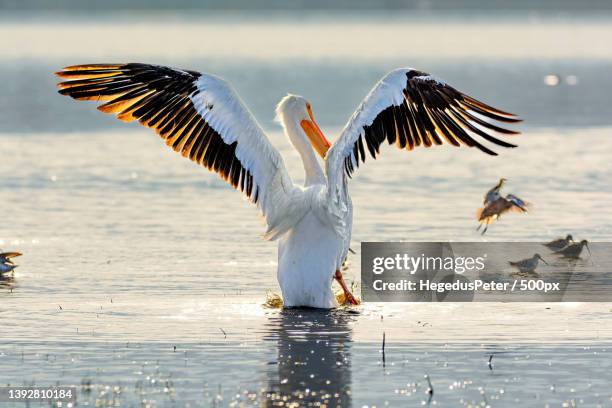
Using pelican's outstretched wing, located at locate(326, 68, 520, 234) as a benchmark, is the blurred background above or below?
above

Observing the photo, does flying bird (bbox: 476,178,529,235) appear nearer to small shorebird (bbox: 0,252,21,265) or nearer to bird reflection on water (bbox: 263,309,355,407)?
bird reflection on water (bbox: 263,309,355,407)

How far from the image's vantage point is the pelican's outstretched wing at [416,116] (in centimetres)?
1162

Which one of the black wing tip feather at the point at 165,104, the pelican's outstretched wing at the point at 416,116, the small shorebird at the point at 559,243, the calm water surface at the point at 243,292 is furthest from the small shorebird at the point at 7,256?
the small shorebird at the point at 559,243

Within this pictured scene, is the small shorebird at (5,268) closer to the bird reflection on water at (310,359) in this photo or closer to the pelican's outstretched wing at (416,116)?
the bird reflection on water at (310,359)

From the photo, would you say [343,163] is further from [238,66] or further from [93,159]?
[238,66]

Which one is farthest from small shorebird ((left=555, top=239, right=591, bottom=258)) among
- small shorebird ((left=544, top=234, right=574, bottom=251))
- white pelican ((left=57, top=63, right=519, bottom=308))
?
white pelican ((left=57, top=63, right=519, bottom=308))

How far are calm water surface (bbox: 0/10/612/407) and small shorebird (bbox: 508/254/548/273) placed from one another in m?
1.37

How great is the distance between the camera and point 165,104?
12.0 meters

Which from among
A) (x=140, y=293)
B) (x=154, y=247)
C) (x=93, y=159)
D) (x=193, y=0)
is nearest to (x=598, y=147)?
(x=93, y=159)

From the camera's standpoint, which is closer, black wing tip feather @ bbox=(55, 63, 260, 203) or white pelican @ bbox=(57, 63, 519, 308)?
white pelican @ bbox=(57, 63, 519, 308)

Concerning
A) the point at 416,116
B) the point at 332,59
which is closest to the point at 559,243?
the point at 416,116

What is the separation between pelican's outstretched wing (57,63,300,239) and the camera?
1161 cm

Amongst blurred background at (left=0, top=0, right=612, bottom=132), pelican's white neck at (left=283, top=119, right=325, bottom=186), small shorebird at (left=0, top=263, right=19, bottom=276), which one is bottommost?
small shorebird at (left=0, top=263, right=19, bottom=276)

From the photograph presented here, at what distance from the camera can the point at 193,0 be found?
171 m
